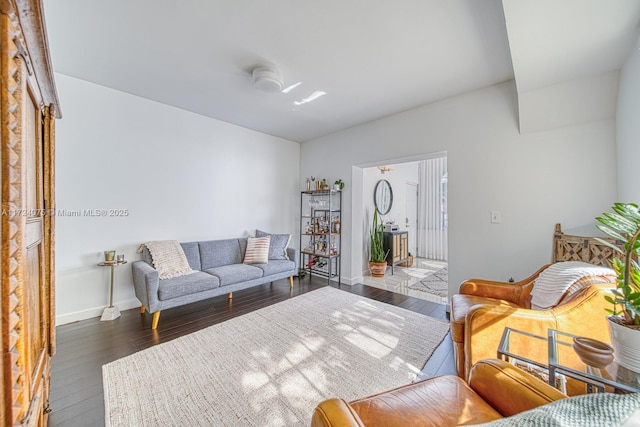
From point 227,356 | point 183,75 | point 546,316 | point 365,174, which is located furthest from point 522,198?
point 183,75

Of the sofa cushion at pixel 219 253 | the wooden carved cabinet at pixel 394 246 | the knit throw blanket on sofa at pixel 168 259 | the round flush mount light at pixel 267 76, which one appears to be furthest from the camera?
the wooden carved cabinet at pixel 394 246

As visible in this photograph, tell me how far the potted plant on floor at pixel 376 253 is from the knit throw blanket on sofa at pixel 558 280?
2.68 m

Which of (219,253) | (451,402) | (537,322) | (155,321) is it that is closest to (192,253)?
(219,253)

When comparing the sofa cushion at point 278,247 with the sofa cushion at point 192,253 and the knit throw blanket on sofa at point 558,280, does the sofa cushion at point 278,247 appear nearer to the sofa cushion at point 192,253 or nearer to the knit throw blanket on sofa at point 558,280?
the sofa cushion at point 192,253

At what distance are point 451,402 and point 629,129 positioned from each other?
95.1 inches

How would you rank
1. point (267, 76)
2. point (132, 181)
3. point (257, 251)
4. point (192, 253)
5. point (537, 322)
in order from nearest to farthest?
1. point (537, 322)
2. point (267, 76)
3. point (132, 181)
4. point (192, 253)
5. point (257, 251)

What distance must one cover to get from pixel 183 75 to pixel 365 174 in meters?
3.15

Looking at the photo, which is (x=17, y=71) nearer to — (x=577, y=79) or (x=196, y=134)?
(x=196, y=134)

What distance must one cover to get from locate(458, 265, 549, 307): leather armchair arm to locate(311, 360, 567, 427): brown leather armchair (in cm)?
127

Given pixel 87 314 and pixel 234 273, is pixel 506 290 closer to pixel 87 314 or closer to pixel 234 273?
pixel 234 273

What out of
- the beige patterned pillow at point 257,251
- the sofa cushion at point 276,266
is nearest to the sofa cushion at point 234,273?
the sofa cushion at point 276,266

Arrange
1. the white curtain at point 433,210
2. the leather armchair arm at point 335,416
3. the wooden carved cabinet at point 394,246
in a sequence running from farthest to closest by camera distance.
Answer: the white curtain at point 433,210
the wooden carved cabinet at point 394,246
the leather armchair arm at point 335,416

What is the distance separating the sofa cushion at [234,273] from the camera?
117 inches

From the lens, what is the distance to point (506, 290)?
6.68ft
